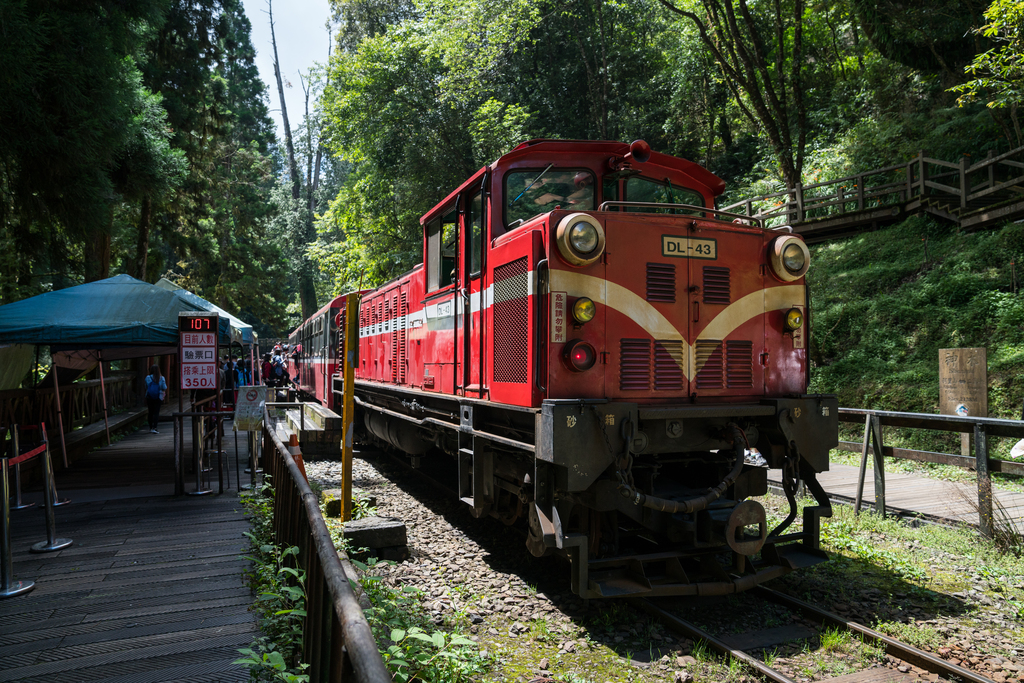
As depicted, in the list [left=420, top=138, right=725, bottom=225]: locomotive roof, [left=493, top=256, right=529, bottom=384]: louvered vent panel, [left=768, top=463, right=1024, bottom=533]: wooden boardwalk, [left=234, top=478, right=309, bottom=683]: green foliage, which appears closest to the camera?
[left=234, top=478, right=309, bottom=683]: green foliage

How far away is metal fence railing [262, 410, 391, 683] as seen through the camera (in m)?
1.71

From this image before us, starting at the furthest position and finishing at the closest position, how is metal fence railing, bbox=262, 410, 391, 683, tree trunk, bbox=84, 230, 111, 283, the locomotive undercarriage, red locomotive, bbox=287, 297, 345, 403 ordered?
red locomotive, bbox=287, 297, 345, 403
tree trunk, bbox=84, 230, 111, 283
the locomotive undercarriage
metal fence railing, bbox=262, 410, 391, 683

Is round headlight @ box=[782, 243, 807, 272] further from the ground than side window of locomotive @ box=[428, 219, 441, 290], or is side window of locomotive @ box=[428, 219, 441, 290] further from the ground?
side window of locomotive @ box=[428, 219, 441, 290]

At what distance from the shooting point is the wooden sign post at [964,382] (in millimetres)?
8586

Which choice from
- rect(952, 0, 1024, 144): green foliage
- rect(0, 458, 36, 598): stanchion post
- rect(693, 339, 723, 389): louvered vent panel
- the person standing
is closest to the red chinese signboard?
rect(0, 458, 36, 598): stanchion post

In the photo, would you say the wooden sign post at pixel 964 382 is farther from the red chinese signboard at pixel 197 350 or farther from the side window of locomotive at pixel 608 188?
the red chinese signboard at pixel 197 350

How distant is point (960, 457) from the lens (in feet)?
20.7

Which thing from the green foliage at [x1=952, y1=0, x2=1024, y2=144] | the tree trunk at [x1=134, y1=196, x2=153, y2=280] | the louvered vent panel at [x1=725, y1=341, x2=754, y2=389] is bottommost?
the louvered vent panel at [x1=725, y1=341, x2=754, y2=389]

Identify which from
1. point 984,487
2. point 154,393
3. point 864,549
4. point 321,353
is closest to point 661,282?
point 864,549

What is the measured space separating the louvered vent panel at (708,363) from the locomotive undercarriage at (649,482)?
1.11 ft

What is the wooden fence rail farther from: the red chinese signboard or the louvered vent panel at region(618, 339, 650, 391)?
the louvered vent panel at region(618, 339, 650, 391)

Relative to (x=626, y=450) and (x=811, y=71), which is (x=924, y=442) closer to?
(x=626, y=450)

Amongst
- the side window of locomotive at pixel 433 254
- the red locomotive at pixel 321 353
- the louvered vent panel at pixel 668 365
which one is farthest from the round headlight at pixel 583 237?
the red locomotive at pixel 321 353

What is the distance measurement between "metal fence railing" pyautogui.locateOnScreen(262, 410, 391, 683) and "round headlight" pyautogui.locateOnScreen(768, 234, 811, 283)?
4.18 m
